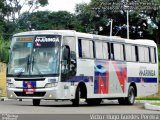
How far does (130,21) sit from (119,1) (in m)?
7.18

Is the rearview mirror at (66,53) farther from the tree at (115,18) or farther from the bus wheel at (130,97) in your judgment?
the tree at (115,18)

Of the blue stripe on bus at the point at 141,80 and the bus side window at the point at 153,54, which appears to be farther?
the bus side window at the point at 153,54

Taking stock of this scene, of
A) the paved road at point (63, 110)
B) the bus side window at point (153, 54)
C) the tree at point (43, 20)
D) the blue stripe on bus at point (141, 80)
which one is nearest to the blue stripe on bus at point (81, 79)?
the paved road at point (63, 110)

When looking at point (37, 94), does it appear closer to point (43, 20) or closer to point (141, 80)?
point (141, 80)

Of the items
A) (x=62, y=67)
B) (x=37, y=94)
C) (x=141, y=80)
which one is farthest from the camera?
(x=141, y=80)

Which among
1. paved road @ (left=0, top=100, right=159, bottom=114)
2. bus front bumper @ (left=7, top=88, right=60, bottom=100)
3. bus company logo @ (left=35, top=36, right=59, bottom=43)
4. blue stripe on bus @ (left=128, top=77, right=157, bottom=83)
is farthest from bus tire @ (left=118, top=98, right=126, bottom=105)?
bus company logo @ (left=35, top=36, right=59, bottom=43)

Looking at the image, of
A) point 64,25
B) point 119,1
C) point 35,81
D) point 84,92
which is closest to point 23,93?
point 35,81

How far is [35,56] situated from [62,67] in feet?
3.81

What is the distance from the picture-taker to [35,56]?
26.5 meters


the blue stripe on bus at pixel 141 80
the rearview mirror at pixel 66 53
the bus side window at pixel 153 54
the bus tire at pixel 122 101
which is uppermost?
the bus side window at pixel 153 54

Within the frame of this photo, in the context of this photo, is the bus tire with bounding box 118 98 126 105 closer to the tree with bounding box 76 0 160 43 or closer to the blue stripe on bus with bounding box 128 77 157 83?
the blue stripe on bus with bounding box 128 77 157 83

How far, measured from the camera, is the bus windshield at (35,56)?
26281mm

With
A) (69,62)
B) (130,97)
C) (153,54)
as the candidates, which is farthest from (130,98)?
(69,62)

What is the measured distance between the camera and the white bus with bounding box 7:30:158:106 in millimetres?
26203
